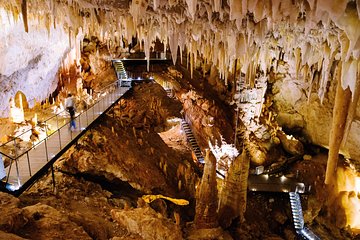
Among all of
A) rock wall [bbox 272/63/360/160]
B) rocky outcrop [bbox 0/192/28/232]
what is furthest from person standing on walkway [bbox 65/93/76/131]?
rock wall [bbox 272/63/360/160]

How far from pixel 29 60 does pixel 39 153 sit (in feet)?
16.0

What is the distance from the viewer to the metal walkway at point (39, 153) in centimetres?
560

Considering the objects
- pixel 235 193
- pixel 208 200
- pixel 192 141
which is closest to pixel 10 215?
pixel 208 200

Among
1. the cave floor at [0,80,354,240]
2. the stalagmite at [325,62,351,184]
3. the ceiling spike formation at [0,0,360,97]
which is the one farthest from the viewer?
the cave floor at [0,80,354,240]

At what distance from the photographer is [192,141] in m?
15.4

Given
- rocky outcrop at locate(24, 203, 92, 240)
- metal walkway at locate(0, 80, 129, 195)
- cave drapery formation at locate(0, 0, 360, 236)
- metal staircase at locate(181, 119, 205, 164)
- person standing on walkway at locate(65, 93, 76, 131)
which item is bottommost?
metal staircase at locate(181, 119, 205, 164)

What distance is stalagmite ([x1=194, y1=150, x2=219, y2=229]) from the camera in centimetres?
848

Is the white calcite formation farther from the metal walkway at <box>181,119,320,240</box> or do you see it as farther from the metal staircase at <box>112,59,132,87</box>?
the metal walkway at <box>181,119,320,240</box>

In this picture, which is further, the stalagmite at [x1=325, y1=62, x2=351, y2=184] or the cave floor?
the cave floor

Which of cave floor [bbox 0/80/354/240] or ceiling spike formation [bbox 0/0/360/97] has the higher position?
ceiling spike formation [bbox 0/0/360/97]

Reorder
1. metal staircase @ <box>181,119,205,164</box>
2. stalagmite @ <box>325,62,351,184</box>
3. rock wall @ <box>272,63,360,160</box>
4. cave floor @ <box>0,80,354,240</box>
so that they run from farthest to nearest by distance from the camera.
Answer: rock wall @ <box>272,63,360,160</box>
metal staircase @ <box>181,119,205,164</box>
cave floor @ <box>0,80,354,240</box>
stalagmite @ <box>325,62,351,184</box>

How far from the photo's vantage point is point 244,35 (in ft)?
20.8

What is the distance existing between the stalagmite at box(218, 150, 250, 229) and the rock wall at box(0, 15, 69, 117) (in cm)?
723

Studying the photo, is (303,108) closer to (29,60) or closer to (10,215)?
(29,60)
